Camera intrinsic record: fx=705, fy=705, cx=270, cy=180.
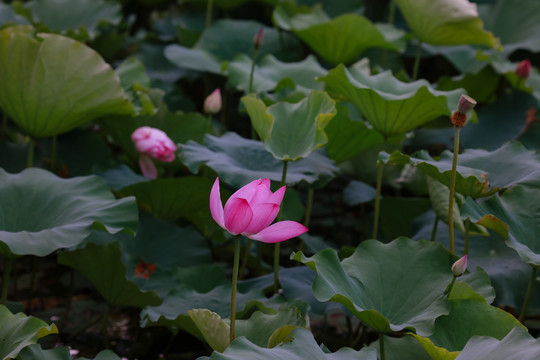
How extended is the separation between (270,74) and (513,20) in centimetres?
104

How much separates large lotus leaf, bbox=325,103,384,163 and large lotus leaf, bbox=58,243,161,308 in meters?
0.60

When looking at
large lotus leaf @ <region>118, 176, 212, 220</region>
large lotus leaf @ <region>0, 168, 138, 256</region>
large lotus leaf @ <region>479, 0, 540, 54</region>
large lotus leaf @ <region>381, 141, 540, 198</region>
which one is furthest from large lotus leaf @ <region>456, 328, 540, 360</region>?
large lotus leaf @ <region>479, 0, 540, 54</region>

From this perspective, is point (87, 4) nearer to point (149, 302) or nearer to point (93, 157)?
point (93, 157)

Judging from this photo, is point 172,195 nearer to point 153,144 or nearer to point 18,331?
point 153,144

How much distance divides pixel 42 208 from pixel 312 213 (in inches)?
44.0

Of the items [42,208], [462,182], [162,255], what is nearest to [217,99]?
[162,255]

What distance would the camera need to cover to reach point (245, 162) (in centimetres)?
155

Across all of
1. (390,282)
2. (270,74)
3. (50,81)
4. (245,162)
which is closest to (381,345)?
(390,282)

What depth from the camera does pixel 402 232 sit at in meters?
1.87

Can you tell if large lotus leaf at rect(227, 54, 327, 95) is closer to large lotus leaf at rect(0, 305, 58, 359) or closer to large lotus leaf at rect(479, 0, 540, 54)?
large lotus leaf at rect(479, 0, 540, 54)

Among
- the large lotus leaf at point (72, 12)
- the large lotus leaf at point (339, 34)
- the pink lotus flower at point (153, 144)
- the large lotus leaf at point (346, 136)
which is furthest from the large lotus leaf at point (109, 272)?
the large lotus leaf at point (72, 12)

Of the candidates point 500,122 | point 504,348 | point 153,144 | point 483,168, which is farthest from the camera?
point 500,122

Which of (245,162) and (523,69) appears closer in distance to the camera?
(245,162)

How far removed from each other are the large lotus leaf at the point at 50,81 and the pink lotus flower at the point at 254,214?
2.35ft
